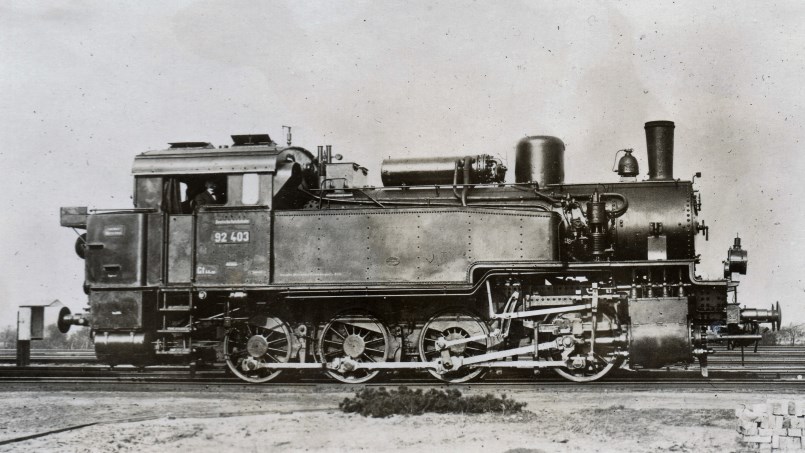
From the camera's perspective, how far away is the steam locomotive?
1091cm

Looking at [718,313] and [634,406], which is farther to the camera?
[718,313]

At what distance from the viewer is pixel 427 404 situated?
29.1 feet

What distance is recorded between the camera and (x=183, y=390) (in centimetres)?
1091

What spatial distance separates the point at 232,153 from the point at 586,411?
20.4 feet

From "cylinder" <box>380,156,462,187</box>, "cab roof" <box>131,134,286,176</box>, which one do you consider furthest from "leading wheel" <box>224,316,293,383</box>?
"cylinder" <box>380,156,462,187</box>

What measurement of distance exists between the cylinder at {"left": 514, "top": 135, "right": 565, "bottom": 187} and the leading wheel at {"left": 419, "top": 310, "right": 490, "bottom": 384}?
231 centimetres

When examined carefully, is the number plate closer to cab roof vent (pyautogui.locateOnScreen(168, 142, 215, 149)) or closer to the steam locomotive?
the steam locomotive

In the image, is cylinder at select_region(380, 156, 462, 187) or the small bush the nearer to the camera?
the small bush

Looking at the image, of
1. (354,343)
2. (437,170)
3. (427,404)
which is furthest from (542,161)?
(427,404)

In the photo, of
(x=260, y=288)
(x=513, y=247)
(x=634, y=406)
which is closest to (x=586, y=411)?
(x=634, y=406)

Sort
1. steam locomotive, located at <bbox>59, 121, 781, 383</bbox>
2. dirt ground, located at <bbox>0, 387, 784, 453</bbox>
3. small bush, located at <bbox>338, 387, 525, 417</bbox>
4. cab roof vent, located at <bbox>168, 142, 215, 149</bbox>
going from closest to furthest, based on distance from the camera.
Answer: dirt ground, located at <bbox>0, 387, 784, 453</bbox> < small bush, located at <bbox>338, 387, 525, 417</bbox> < steam locomotive, located at <bbox>59, 121, 781, 383</bbox> < cab roof vent, located at <bbox>168, 142, 215, 149</bbox>

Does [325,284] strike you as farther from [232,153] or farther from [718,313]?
[718,313]

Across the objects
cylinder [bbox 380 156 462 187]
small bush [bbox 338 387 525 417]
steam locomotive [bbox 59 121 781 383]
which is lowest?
small bush [bbox 338 387 525 417]

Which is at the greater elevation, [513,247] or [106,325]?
[513,247]
